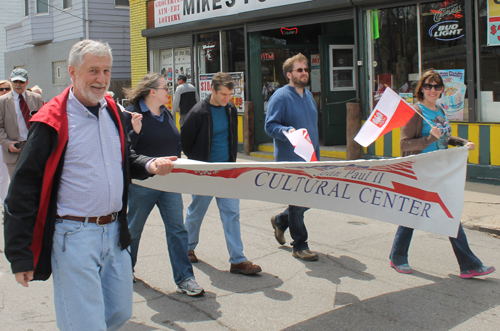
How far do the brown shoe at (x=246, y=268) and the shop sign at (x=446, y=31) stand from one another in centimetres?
642

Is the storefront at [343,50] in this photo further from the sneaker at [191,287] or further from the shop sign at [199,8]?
the sneaker at [191,287]

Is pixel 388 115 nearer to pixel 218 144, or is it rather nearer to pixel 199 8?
pixel 218 144

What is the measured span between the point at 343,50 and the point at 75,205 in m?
10.5

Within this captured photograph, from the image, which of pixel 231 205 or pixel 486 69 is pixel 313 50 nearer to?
pixel 486 69

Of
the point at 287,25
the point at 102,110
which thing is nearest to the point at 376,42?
the point at 287,25

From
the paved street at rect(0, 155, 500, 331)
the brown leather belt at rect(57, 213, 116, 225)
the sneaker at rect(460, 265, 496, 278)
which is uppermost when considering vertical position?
the brown leather belt at rect(57, 213, 116, 225)

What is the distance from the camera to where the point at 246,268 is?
199 inches

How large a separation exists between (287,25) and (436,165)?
8.27 m

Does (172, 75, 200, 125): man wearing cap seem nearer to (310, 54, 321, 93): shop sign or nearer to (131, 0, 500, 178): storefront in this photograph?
(131, 0, 500, 178): storefront

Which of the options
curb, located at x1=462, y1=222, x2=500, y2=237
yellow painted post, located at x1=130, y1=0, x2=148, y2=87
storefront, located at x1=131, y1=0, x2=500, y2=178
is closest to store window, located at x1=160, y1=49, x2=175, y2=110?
storefront, located at x1=131, y1=0, x2=500, y2=178

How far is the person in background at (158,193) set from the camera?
14.8 feet

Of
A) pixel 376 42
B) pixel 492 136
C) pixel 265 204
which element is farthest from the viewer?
pixel 376 42

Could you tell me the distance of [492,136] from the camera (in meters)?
9.05

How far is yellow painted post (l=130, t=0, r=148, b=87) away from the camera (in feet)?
54.4
